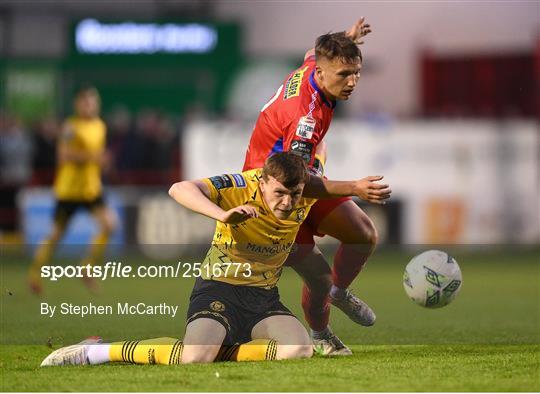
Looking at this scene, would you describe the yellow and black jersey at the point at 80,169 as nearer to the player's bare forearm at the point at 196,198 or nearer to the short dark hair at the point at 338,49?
the short dark hair at the point at 338,49

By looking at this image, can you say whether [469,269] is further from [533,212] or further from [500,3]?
[500,3]

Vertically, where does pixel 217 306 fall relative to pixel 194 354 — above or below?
above

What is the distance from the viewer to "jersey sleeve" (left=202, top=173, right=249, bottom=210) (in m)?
6.26

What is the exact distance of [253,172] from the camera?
6562 mm

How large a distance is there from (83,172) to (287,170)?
6.88 metres

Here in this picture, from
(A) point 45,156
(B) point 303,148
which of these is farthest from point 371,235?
(A) point 45,156

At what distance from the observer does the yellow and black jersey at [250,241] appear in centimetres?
642

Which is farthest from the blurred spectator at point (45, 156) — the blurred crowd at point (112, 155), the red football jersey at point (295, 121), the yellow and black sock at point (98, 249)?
the red football jersey at point (295, 121)

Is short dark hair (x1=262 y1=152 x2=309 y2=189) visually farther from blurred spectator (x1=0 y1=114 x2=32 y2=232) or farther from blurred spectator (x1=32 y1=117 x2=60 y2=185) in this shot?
blurred spectator (x1=0 y1=114 x2=32 y2=232)

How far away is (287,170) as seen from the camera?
20.1 ft

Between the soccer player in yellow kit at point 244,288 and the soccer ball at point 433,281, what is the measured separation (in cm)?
75

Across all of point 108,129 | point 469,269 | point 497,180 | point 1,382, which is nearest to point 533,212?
point 497,180

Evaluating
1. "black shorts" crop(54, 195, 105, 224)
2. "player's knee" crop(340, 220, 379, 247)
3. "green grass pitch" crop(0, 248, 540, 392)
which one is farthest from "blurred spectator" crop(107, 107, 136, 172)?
"player's knee" crop(340, 220, 379, 247)

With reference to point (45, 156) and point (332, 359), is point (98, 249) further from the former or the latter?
point (332, 359)
